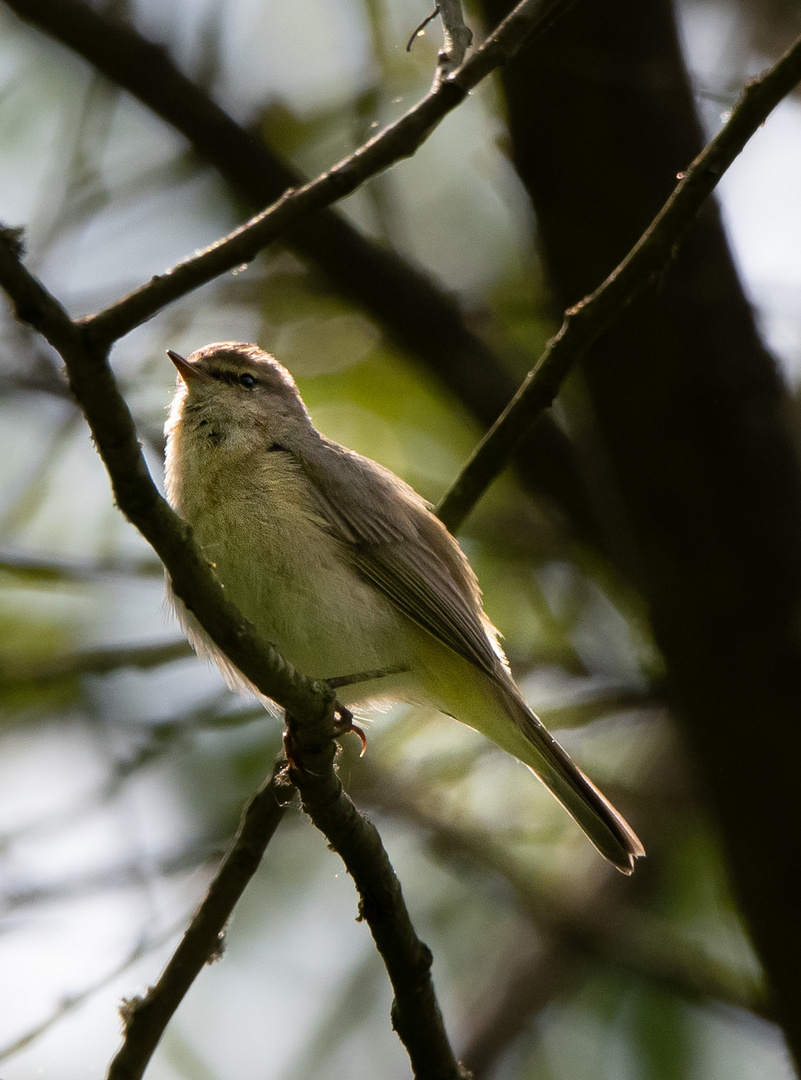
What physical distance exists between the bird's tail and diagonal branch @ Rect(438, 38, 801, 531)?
2.64 ft

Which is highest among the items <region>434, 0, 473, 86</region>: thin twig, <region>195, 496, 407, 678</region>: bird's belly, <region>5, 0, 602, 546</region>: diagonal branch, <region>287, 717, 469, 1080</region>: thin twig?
<region>5, 0, 602, 546</region>: diagonal branch

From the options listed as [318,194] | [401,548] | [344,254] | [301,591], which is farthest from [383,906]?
[344,254]

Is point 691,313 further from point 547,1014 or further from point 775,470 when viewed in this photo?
point 547,1014

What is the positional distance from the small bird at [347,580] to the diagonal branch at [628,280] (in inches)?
13.0

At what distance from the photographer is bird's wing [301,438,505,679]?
428cm

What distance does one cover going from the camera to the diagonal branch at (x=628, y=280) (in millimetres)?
3344

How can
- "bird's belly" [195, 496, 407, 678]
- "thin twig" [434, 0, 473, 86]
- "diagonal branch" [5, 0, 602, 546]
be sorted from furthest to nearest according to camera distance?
"diagonal branch" [5, 0, 602, 546]
"bird's belly" [195, 496, 407, 678]
"thin twig" [434, 0, 473, 86]

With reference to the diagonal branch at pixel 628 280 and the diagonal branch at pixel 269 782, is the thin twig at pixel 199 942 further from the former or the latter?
the diagonal branch at pixel 628 280

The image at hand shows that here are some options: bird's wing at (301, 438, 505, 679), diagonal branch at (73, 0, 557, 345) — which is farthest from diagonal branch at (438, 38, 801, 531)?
diagonal branch at (73, 0, 557, 345)

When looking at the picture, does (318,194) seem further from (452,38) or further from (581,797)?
(581,797)

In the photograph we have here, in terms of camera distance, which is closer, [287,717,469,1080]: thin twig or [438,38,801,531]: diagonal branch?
[287,717,469,1080]: thin twig

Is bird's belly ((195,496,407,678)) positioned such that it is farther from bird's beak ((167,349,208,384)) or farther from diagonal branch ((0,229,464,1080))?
bird's beak ((167,349,208,384))

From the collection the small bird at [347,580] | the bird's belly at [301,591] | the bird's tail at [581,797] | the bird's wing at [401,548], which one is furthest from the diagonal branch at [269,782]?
the bird's tail at [581,797]

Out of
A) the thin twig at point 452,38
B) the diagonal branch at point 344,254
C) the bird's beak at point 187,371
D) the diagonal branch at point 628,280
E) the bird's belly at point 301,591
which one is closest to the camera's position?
the thin twig at point 452,38
